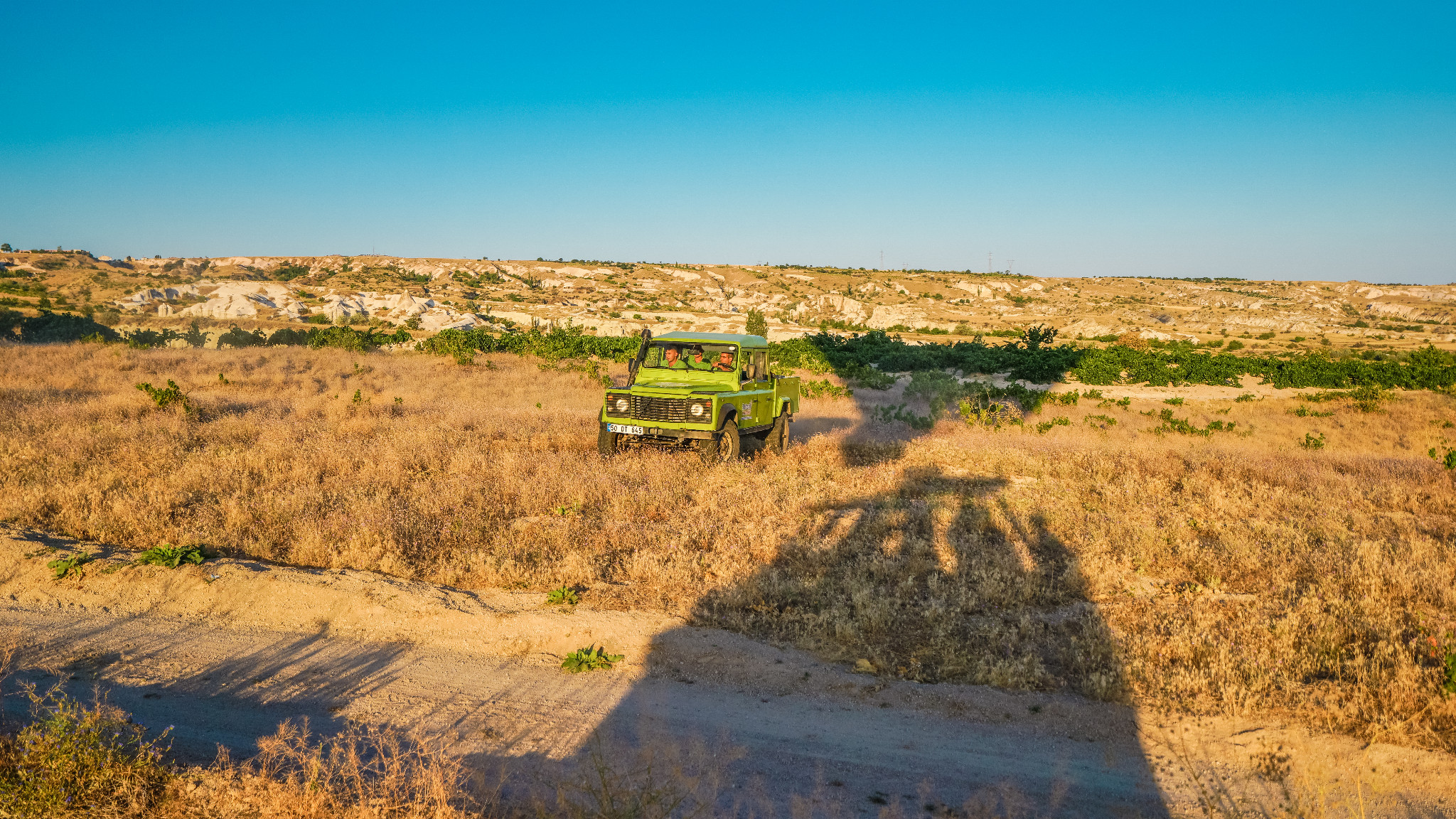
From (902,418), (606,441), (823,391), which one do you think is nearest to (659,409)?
(606,441)

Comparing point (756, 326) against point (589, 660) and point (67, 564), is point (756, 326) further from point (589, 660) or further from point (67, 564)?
point (589, 660)

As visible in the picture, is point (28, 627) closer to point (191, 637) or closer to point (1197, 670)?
point (191, 637)

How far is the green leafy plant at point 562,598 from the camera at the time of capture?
21.2 ft

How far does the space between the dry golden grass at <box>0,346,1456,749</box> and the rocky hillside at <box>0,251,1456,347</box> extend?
35.3 metres

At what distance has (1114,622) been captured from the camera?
20.5ft

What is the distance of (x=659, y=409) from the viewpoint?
12172 millimetres

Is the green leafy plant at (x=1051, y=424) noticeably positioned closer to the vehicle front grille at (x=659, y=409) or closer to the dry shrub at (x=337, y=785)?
the vehicle front grille at (x=659, y=409)

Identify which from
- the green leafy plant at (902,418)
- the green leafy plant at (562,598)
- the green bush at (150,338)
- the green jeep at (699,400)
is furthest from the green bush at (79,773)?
the green bush at (150,338)

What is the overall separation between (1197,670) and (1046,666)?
3.26ft

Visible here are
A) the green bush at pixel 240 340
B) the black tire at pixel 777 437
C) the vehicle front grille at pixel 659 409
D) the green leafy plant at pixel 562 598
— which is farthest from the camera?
the green bush at pixel 240 340

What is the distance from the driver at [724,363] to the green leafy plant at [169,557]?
8.21 metres

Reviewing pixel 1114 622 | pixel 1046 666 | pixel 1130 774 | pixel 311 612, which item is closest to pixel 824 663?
pixel 1046 666

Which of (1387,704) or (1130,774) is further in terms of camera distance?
(1387,704)

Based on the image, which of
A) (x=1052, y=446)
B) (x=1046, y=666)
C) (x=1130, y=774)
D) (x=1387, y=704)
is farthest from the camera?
(x=1052, y=446)
